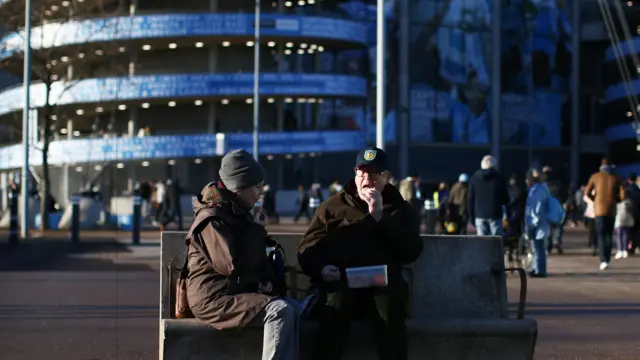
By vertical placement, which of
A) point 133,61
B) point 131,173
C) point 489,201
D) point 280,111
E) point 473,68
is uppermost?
point 473,68

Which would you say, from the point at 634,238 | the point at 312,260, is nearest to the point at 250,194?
the point at 312,260

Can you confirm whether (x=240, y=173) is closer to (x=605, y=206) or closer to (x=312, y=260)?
(x=312, y=260)

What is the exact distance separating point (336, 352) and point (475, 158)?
7603 centimetres

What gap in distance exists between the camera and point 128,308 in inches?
543

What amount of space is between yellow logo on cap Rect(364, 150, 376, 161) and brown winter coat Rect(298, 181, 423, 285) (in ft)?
0.82

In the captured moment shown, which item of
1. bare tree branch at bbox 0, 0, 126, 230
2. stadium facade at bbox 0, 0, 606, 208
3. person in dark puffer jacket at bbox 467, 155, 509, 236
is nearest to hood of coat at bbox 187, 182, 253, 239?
person in dark puffer jacket at bbox 467, 155, 509, 236

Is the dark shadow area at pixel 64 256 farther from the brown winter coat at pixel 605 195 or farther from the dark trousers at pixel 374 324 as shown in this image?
the dark trousers at pixel 374 324

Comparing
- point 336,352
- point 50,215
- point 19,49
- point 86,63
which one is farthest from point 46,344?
point 86,63

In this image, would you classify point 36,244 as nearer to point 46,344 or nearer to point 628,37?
point 46,344

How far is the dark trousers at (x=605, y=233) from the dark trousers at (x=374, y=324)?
1357 cm

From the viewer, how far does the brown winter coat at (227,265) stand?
6.68 meters

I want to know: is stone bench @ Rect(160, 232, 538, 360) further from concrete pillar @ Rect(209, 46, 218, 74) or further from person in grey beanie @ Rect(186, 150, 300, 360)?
concrete pillar @ Rect(209, 46, 218, 74)

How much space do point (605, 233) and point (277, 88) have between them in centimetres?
4518

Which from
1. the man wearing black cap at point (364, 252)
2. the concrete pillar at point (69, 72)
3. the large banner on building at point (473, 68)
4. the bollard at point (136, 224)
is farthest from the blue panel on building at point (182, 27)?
the man wearing black cap at point (364, 252)
